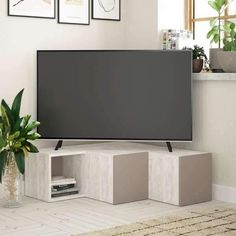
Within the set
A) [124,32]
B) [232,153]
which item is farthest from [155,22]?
[232,153]

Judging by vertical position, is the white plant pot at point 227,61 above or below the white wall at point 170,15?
below

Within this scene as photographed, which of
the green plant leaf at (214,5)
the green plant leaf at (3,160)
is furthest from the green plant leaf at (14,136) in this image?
the green plant leaf at (214,5)

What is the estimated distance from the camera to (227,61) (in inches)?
191

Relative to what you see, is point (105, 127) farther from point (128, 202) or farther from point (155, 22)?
point (155, 22)

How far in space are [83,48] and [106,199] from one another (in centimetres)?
144

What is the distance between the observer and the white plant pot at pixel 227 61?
→ 4.82 metres

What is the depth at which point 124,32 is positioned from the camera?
573cm

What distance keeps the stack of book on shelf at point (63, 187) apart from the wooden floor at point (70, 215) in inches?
4.8

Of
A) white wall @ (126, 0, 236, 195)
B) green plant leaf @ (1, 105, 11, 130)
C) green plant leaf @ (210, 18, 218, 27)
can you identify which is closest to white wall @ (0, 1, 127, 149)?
green plant leaf @ (1, 105, 11, 130)

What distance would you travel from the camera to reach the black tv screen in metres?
4.83

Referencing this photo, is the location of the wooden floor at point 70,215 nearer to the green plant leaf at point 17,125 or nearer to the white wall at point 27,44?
the green plant leaf at point 17,125

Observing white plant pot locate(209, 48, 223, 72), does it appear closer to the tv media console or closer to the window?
the window

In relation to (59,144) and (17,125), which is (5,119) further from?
(59,144)

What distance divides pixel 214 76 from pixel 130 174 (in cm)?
104
